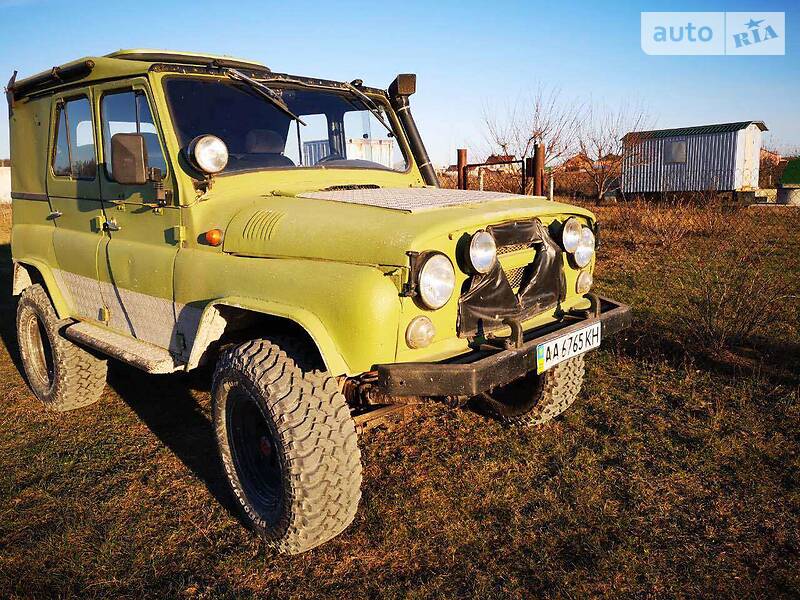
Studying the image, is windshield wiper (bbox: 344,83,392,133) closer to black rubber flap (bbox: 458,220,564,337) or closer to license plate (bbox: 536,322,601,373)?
black rubber flap (bbox: 458,220,564,337)

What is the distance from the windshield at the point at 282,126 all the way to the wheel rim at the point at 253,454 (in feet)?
4.64

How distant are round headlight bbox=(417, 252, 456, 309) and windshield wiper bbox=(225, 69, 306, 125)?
1731 millimetres

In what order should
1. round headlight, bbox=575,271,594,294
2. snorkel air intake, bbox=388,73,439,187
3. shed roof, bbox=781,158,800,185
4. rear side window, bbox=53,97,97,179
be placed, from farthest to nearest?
shed roof, bbox=781,158,800,185 → snorkel air intake, bbox=388,73,439,187 → rear side window, bbox=53,97,97,179 → round headlight, bbox=575,271,594,294

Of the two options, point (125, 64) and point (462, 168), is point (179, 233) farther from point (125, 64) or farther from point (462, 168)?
point (462, 168)

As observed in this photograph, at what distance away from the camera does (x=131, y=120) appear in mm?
3830

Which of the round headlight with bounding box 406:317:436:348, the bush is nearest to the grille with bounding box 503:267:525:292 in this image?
the round headlight with bounding box 406:317:436:348

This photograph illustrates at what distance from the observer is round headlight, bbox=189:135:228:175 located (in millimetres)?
3391

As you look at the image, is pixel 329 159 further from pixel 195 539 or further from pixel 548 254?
pixel 195 539

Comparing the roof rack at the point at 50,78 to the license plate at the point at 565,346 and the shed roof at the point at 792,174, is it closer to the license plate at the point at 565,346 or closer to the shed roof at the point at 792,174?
the license plate at the point at 565,346

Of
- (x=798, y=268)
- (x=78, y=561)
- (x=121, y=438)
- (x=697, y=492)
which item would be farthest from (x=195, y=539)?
(x=798, y=268)

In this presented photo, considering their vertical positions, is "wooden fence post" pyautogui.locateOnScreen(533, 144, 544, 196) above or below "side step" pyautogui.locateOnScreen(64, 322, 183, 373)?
above

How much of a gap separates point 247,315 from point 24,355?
2.99 metres

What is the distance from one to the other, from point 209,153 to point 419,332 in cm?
161

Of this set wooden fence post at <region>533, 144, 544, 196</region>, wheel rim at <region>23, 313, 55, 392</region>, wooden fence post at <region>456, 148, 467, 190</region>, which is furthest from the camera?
wooden fence post at <region>456, 148, 467, 190</region>
